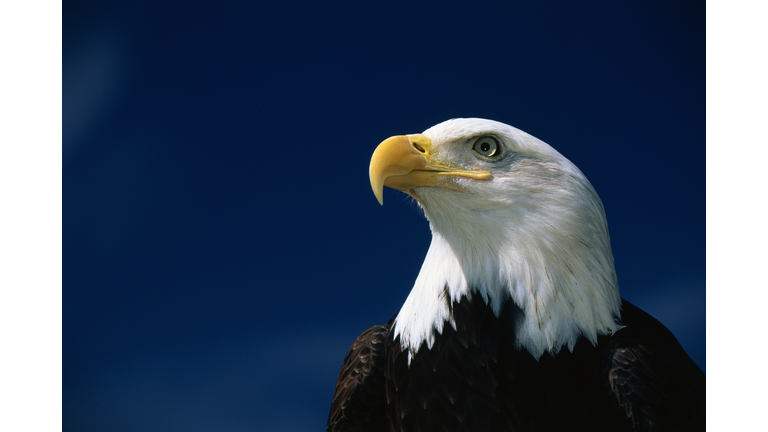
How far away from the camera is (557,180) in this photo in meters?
2.04

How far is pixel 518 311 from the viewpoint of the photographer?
2023mm

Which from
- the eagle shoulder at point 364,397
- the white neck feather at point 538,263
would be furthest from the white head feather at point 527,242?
the eagle shoulder at point 364,397

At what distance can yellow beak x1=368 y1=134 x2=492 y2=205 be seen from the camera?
2018mm

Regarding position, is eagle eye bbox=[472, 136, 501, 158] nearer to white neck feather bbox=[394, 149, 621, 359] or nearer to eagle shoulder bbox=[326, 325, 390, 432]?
white neck feather bbox=[394, 149, 621, 359]

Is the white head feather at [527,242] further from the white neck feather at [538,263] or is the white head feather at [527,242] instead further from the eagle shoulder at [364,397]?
the eagle shoulder at [364,397]

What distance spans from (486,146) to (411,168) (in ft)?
0.96

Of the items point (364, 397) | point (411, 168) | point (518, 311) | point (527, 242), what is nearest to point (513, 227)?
point (527, 242)

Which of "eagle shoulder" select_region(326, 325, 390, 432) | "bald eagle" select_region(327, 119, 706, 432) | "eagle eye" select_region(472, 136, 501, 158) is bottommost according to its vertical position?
"eagle shoulder" select_region(326, 325, 390, 432)

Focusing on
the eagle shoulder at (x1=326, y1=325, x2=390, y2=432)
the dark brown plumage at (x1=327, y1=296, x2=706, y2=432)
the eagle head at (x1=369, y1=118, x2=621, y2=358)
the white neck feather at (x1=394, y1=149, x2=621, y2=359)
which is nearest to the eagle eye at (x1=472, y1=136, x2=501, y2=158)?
the eagle head at (x1=369, y1=118, x2=621, y2=358)

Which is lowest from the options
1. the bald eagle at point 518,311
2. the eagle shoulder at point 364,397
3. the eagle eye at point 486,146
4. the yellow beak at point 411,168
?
the eagle shoulder at point 364,397

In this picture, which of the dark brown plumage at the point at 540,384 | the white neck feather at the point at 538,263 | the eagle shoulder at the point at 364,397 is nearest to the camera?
the dark brown plumage at the point at 540,384

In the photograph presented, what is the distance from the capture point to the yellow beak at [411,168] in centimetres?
202

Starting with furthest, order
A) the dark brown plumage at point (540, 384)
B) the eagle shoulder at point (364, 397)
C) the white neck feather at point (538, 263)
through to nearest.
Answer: the eagle shoulder at point (364, 397) → the white neck feather at point (538, 263) → the dark brown plumage at point (540, 384)

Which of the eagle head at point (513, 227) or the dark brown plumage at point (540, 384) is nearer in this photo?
the dark brown plumage at point (540, 384)
